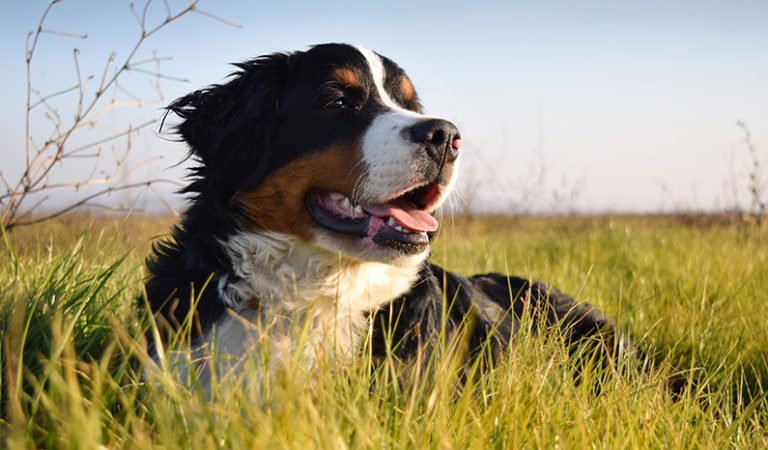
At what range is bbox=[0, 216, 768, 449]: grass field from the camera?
5.47 feet

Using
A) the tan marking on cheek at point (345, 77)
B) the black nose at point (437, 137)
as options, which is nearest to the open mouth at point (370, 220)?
the black nose at point (437, 137)

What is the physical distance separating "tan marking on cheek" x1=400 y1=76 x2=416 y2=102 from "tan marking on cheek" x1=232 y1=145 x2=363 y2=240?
680 mm

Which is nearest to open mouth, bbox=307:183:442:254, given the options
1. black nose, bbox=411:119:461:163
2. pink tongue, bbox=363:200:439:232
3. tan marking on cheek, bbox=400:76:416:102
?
pink tongue, bbox=363:200:439:232

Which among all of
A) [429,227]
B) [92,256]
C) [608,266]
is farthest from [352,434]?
[608,266]

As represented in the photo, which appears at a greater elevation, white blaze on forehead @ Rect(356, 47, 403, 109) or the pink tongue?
white blaze on forehead @ Rect(356, 47, 403, 109)

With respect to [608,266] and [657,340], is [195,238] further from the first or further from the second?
[608,266]

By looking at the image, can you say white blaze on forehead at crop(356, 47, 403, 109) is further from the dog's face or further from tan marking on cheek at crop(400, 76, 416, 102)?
tan marking on cheek at crop(400, 76, 416, 102)

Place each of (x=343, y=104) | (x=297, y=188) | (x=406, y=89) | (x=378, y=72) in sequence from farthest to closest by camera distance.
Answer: (x=406, y=89) < (x=378, y=72) < (x=343, y=104) < (x=297, y=188)

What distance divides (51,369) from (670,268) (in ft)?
16.7

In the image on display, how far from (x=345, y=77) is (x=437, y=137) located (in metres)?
0.57

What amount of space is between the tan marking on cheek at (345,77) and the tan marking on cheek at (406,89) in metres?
0.35

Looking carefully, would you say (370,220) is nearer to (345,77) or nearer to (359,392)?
(345,77)

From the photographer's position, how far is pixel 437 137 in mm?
2842

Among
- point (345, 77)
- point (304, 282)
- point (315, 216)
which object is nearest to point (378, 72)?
point (345, 77)
